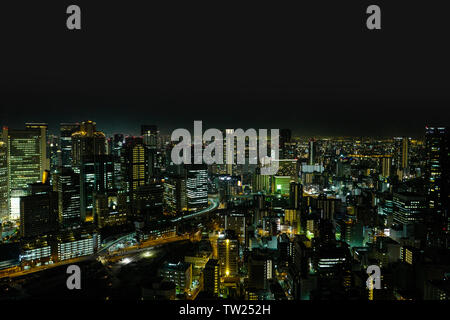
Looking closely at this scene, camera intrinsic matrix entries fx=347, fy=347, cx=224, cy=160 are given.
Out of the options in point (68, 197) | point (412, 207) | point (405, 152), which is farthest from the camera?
point (405, 152)

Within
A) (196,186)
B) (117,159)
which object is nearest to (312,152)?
(196,186)

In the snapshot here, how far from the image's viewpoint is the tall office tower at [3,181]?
9.31m

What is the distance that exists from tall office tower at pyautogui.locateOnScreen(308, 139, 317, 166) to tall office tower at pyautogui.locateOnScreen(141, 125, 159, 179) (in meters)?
6.40

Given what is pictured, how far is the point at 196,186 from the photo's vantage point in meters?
11.1

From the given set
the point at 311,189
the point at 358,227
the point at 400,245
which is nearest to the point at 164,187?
the point at 311,189

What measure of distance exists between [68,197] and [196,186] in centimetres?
376

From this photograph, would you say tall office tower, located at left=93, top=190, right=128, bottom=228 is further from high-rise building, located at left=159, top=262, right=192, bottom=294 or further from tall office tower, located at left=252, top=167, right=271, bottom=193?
tall office tower, located at left=252, top=167, right=271, bottom=193

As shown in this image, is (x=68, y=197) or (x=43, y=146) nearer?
(x=68, y=197)

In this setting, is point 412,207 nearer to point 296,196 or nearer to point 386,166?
point 296,196

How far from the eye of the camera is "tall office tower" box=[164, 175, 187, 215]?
10.8 meters

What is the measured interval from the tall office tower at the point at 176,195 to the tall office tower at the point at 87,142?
10.5 ft

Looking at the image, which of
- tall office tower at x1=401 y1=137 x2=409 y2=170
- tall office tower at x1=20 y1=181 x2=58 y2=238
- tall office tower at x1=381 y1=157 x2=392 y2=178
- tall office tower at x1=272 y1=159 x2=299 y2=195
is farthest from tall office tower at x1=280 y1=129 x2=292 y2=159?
tall office tower at x1=20 y1=181 x2=58 y2=238
